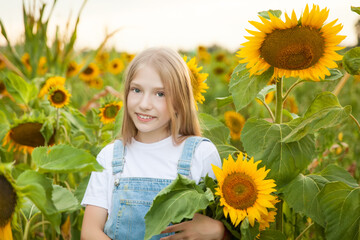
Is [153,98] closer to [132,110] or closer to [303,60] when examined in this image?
[132,110]

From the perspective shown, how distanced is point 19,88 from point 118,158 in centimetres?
70

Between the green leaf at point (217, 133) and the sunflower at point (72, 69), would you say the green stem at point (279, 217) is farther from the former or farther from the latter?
the sunflower at point (72, 69)

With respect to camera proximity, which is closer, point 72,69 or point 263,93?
point 263,93

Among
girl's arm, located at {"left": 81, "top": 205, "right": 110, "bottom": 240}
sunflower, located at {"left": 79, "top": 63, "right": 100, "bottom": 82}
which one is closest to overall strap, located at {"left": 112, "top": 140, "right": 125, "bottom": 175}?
girl's arm, located at {"left": 81, "top": 205, "right": 110, "bottom": 240}

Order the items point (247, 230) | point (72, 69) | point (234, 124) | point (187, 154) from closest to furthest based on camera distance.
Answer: point (247, 230)
point (187, 154)
point (234, 124)
point (72, 69)

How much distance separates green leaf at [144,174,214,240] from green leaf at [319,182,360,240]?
32 centimetres

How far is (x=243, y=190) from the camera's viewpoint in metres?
1.01

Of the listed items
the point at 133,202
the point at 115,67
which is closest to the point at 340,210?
the point at 133,202

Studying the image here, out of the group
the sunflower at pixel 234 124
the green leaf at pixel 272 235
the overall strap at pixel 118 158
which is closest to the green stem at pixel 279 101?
the green leaf at pixel 272 235

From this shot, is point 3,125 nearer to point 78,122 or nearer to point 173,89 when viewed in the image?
point 78,122

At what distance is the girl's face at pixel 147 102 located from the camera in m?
1.19

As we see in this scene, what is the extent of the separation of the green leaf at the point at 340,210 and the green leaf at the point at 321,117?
154mm

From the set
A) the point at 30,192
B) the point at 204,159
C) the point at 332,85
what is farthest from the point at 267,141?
the point at 30,192

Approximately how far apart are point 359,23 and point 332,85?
1.07 feet
